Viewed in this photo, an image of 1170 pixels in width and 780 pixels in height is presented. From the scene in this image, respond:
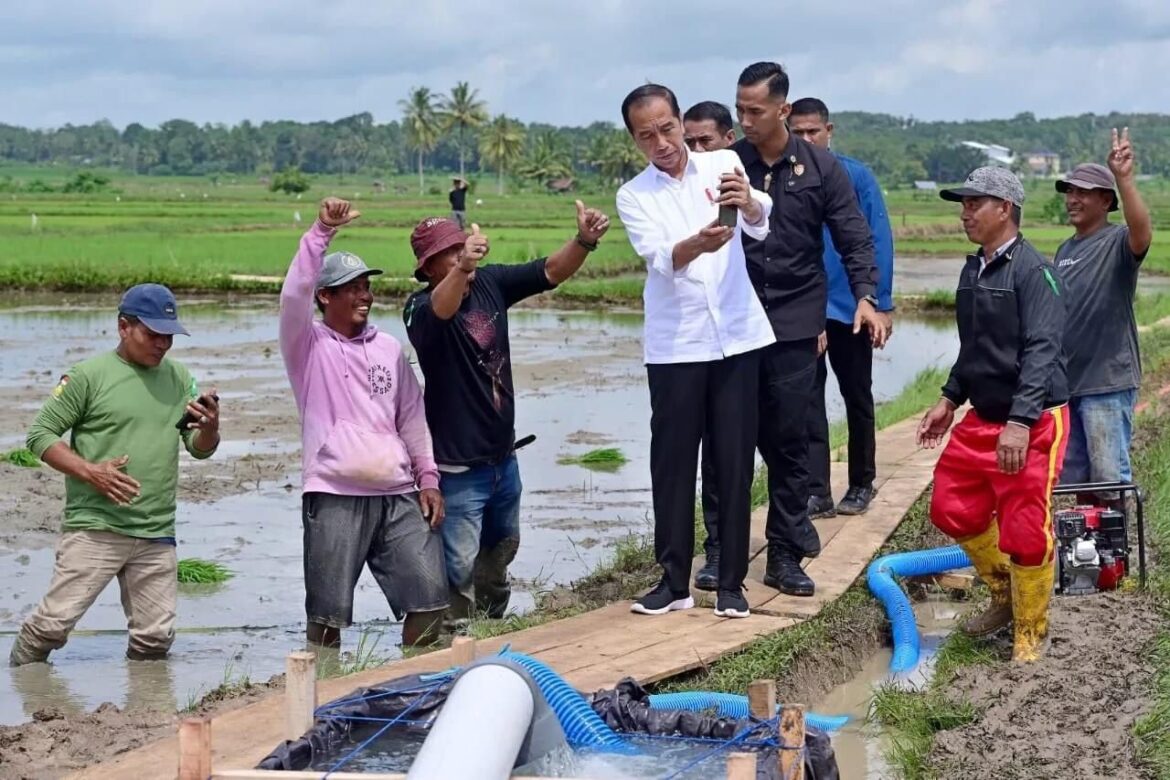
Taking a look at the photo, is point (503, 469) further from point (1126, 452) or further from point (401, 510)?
point (1126, 452)

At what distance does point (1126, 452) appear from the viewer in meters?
6.91

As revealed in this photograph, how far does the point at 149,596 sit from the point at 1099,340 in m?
4.11

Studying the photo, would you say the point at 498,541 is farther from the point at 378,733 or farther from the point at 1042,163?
the point at 1042,163

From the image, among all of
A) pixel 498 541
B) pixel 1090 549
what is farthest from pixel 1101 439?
pixel 498 541

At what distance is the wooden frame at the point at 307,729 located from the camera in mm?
3508

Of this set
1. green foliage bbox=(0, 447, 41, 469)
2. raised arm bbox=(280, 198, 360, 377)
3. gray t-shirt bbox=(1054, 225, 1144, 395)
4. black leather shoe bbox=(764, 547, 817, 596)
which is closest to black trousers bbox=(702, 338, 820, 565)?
black leather shoe bbox=(764, 547, 817, 596)

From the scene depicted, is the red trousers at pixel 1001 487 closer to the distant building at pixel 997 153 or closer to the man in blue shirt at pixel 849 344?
the distant building at pixel 997 153

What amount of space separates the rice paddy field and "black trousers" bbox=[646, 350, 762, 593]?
1985 centimetres

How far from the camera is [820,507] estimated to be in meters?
7.89

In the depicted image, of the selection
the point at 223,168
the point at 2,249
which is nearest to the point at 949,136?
the point at 223,168

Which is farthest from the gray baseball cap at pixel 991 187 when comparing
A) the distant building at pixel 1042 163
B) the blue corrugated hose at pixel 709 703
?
the distant building at pixel 1042 163

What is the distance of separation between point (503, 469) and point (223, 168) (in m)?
152

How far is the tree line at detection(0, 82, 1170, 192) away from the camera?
10588 centimetres

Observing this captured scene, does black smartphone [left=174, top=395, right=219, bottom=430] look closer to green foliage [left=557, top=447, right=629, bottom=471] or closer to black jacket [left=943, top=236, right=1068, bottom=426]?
black jacket [left=943, top=236, right=1068, bottom=426]
